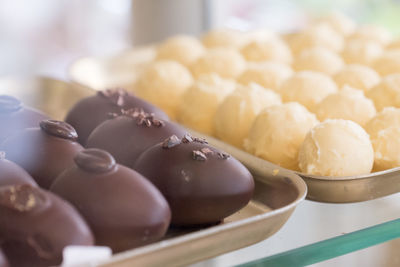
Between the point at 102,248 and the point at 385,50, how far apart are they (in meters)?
0.84

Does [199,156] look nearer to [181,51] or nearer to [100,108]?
[100,108]

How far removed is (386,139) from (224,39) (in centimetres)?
61

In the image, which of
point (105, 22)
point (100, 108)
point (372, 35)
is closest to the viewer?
point (100, 108)

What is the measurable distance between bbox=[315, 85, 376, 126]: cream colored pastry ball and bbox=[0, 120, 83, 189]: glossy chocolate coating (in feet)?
1.11

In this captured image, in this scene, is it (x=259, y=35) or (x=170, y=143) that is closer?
(x=170, y=143)

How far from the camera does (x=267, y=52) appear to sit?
106cm

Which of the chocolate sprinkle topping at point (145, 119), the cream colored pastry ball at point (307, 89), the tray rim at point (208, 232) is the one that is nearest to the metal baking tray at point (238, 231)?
the tray rim at point (208, 232)

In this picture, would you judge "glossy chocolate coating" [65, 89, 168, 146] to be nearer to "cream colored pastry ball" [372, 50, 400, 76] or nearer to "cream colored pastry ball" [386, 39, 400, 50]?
"cream colored pastry ball" [372, 50, 400, 76]

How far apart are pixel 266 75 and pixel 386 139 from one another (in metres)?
0.27

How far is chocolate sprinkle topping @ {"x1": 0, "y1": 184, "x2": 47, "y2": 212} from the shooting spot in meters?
0.41

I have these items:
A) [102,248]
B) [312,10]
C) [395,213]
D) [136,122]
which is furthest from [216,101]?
[312,10]

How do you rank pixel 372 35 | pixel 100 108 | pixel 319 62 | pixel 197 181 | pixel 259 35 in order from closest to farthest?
pixel 197 181 < pixel 100 108 < pixel 319 62 < pixel 372 35 < pixel 259 35

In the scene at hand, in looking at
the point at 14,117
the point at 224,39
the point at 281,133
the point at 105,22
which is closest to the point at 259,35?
the point at 224,39

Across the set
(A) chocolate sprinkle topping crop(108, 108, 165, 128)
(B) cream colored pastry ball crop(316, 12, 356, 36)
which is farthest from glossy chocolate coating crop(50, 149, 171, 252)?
(B) cream colored pastry ball crop(316, 12, 356, 36)
